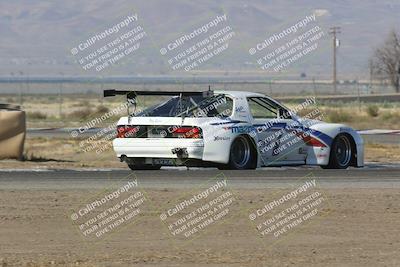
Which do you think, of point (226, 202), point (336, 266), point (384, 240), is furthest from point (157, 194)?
point (336, 266)

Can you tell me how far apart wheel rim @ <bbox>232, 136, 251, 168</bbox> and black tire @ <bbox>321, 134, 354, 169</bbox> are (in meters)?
1.69

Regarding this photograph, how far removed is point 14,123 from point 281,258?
13800mm

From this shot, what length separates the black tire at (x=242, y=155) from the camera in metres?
21.1

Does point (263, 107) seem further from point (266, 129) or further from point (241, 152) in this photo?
point (241, 152)

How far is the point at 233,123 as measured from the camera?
21.0 m

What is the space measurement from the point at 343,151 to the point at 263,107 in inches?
68.9

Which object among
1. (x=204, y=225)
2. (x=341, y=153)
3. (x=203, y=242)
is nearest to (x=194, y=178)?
(x=341, y=153)

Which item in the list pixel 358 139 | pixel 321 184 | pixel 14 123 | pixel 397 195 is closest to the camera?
pixel 397 195

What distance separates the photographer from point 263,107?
21.9 metres

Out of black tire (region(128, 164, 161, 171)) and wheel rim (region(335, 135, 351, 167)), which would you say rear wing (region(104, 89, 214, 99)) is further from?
wheel rim (region(335, 135, 351, 167))

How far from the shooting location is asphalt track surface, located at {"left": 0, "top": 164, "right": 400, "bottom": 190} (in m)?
18.6

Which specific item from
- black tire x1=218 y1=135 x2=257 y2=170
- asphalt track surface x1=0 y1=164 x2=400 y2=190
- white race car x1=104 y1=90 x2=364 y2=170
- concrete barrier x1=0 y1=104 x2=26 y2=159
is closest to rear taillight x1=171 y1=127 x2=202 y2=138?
white race car x1=104 y1=90 x2=364 y2=170

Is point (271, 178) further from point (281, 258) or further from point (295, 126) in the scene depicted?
point (281, 258)

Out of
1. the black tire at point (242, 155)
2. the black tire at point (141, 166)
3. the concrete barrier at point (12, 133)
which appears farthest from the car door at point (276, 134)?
the concrete barrier at point (12, 133)
